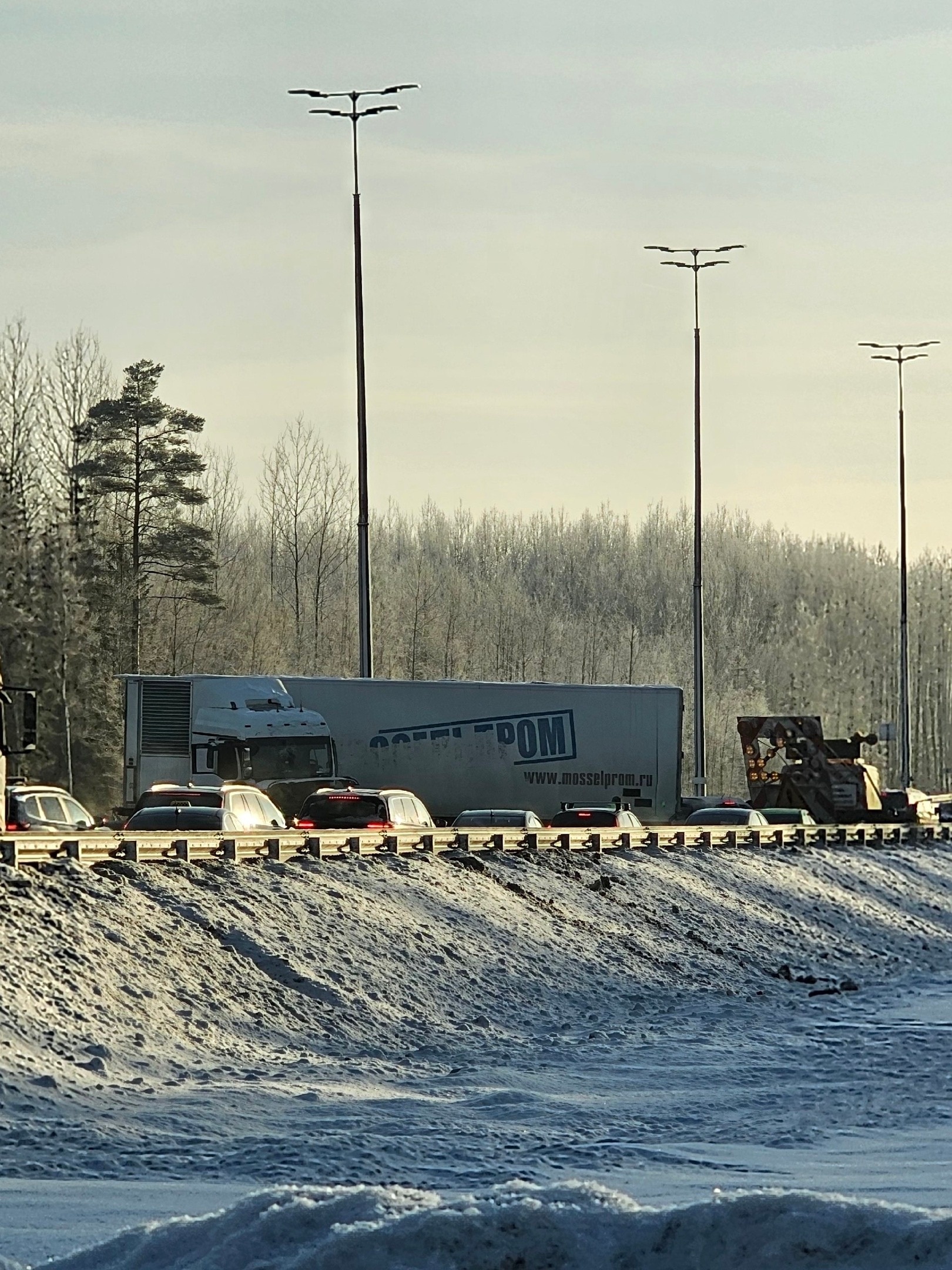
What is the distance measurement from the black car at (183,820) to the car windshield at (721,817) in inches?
731

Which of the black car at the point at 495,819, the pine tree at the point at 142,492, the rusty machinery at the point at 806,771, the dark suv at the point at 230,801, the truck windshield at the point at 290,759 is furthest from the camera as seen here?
the pine tree at the point at 142,492

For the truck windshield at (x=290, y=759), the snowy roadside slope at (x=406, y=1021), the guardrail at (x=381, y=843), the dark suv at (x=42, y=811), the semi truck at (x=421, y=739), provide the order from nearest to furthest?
1. the snowy roadside slope at (x=406, y=1021)
2. the guardrail at (x=381, y=843)
3. the dark suv at (x=42, y=811)
4. the semi truck at (x=421, y=739)
5. the truck windshield at (x=290, y=759)

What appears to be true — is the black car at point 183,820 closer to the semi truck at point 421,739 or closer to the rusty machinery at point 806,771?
the semi truck at point 421,739

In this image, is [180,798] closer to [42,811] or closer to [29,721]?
[42,811]

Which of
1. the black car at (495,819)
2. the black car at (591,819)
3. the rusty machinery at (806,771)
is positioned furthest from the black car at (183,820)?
the rusty machinery at (806,771)

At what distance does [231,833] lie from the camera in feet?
102

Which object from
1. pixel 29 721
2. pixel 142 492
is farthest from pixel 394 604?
pixel 29 721

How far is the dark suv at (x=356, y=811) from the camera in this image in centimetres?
3688

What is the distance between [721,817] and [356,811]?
1539cm

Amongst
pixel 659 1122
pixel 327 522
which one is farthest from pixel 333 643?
pixel 659 1122

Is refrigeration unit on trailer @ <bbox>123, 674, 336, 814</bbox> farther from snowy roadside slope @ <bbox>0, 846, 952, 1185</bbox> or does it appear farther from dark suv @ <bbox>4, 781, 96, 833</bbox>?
dark suv @ <bbox>4, 781, 96, 833</bbox>

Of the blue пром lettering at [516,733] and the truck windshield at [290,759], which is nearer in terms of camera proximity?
the truck windshield at [290,759]

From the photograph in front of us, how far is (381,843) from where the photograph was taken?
110 feet

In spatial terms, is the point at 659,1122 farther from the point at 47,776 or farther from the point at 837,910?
the point at 47,776
